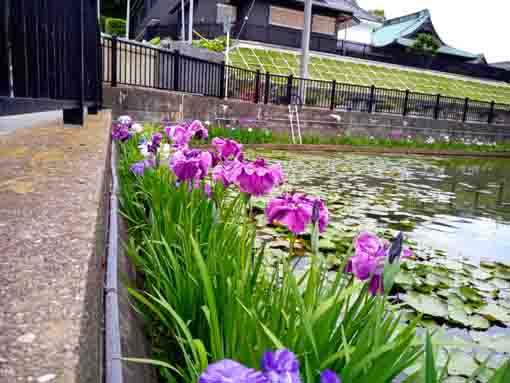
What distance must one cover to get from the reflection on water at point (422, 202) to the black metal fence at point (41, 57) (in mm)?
2145

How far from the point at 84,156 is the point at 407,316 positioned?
1.49 metres

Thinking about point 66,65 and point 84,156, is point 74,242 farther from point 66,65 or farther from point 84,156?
point 66,65

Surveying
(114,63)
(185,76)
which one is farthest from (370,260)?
(185,76)

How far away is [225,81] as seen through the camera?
11516 mm

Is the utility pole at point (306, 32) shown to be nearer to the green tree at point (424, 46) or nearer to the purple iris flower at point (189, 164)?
the purple iris flower at point (189, 164)

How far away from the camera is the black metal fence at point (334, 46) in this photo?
2333 cm

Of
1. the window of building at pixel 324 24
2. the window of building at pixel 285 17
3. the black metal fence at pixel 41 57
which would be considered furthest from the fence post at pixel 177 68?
the window of building at pixel 324 24

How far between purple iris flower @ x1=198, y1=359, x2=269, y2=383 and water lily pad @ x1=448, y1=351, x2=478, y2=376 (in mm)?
1260

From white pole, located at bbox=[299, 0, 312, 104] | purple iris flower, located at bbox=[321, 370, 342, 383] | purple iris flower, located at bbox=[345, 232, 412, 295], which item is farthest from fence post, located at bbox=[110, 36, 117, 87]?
purple iris flower, located at bbox=[321, 370, 342, 383]

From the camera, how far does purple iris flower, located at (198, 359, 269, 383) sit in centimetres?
38

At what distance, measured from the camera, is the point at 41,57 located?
2.02 m

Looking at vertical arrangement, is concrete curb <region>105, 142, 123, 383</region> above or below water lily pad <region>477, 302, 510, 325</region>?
above

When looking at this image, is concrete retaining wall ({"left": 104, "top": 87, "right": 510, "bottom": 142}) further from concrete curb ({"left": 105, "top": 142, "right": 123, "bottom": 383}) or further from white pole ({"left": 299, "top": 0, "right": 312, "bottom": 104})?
concrete curb ({"left": 105, "top": 142, "right": 123, "bottom": 383})

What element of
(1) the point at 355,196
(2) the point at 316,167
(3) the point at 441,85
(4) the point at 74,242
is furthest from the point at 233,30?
(4) the point at 74,242
